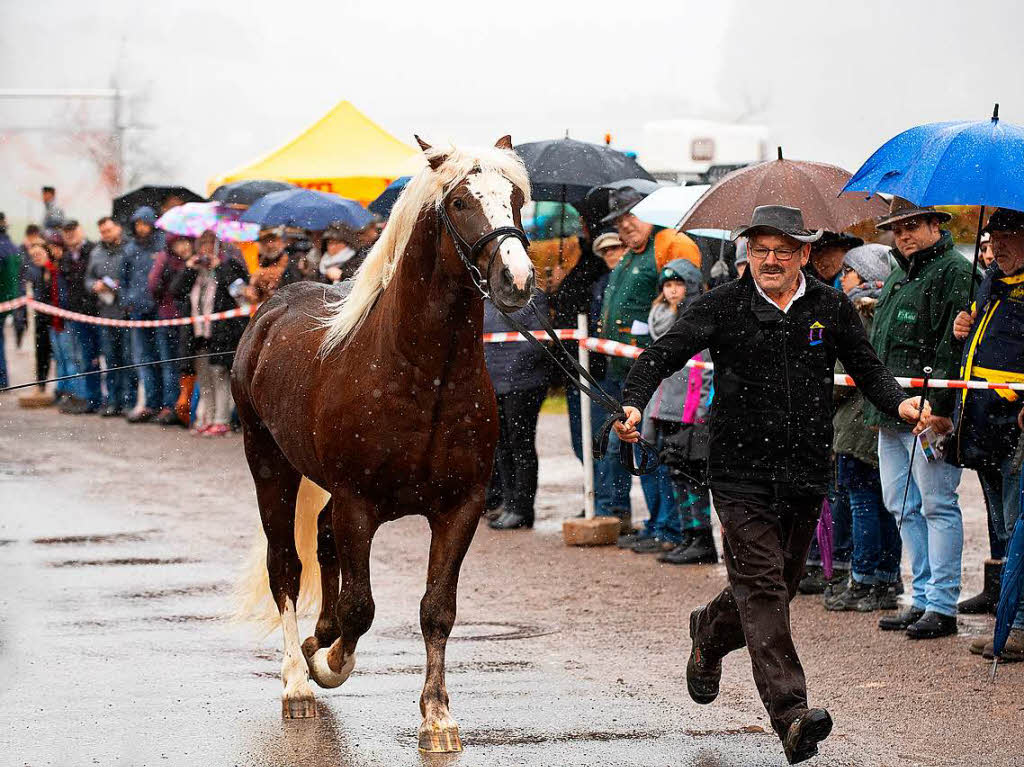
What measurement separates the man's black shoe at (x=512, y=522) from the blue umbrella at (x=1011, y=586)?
516 cm

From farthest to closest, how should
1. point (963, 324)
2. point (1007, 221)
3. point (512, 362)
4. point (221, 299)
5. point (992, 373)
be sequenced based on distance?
point (221, 299), point (512, 362), point (963, 324), point (992, 373), point (1007, 221)

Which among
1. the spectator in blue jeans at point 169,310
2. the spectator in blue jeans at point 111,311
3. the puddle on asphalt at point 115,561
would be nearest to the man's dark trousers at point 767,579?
the puddle on asphalt at point 115,561

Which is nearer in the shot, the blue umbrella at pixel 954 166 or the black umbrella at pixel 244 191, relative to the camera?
Answer: the blue umbrella at pixel 954 166

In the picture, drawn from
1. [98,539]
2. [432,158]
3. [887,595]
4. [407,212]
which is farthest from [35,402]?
[432,158]

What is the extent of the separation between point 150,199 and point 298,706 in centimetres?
1378

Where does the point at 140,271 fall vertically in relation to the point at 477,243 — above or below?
below

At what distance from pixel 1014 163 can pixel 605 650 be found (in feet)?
9.66

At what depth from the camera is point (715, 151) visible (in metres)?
21.0

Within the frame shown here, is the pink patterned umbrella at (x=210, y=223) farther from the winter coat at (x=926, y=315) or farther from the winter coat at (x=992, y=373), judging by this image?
the winter coat at (x=992, y=373)

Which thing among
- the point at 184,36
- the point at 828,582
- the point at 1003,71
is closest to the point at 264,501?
the point at 828,582

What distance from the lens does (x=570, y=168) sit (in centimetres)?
1202

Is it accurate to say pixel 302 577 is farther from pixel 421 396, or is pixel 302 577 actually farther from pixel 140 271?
pixel 140 271

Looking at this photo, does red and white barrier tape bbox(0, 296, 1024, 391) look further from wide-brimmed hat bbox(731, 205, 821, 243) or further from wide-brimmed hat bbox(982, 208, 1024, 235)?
wide-brimmed hat bbox(731, 205, 821, 243)

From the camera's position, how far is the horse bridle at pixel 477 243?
5.61 metres
